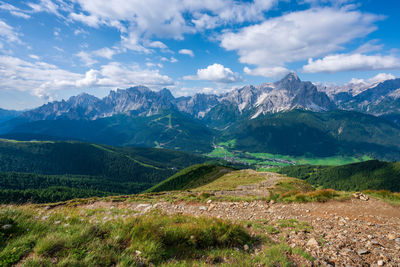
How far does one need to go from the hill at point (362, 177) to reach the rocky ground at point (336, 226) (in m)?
176

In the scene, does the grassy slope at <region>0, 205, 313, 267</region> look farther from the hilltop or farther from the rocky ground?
the rocky ground

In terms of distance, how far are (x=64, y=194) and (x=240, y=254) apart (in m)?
141

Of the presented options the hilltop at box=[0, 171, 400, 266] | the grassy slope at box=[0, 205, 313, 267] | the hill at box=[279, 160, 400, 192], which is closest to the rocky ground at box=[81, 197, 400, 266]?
the hilltop at box=[0, 171, 400, 266]

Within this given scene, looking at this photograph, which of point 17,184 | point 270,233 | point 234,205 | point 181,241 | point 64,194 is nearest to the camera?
point 181,241

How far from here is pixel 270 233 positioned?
8695 millimetres

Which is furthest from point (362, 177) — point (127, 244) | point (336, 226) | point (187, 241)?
point (127, 244)

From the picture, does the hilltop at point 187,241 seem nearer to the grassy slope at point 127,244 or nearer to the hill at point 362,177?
the grassy slope at point 127,244

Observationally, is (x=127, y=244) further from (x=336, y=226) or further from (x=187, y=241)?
(x=336, y=226)

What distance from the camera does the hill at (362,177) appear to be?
13838 cm

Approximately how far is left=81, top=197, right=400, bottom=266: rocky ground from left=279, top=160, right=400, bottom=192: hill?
176462mm

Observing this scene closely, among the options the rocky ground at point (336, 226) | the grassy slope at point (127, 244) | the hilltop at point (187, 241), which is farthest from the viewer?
the rocky ground at point (336, 226)

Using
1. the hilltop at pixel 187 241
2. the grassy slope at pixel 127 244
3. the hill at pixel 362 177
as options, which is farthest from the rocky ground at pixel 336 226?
the hill at pixel 362 177

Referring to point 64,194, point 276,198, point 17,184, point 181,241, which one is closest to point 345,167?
point 276,198

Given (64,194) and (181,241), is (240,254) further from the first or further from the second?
(64,194)
